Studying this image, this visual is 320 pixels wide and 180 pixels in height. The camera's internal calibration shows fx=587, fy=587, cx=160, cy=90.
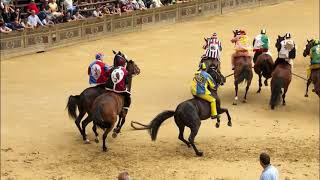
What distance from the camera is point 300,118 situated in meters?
15.4

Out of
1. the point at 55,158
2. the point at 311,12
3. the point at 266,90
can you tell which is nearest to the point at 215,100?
the point at 55,158

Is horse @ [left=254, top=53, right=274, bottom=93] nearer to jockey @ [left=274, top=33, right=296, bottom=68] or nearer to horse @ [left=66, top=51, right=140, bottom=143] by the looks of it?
jockey @ [left=274, top=33, right=296, bottom=68]

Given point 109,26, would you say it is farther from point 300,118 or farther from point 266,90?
point 300,118

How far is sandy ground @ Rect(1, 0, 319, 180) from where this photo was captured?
470 inches

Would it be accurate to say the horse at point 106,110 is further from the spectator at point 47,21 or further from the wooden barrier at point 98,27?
the spectator at point 47,21

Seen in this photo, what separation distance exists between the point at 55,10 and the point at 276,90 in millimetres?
11027

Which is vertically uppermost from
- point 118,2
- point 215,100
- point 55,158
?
point 118,2

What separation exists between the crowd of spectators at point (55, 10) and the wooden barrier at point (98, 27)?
264 mm

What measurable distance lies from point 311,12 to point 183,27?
8.34 metres

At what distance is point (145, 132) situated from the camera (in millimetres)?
14203

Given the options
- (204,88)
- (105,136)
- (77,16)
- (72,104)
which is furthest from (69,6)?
(204,88)

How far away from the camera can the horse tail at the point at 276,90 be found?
50.5ft

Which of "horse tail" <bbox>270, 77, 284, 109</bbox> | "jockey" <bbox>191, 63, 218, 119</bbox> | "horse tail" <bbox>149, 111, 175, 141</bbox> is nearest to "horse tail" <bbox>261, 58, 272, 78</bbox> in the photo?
"horse tail" <bbox>270, 77, 284, 109</bbox>

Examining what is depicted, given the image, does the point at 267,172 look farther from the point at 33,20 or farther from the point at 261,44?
the point at 33,20
